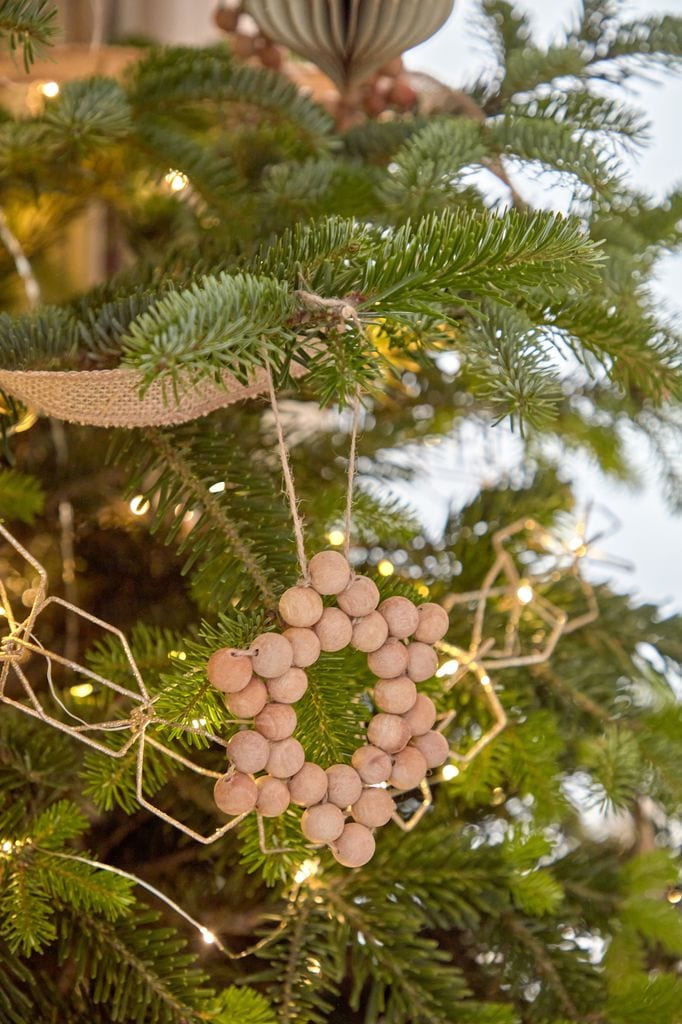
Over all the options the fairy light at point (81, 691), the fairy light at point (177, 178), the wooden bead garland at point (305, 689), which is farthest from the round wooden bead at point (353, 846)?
the fairy light at point (177, 178)

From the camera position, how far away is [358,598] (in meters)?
0.38

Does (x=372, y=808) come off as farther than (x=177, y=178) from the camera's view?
No

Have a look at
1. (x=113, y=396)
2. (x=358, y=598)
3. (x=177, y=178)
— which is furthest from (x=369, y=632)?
(x=177, y=178)

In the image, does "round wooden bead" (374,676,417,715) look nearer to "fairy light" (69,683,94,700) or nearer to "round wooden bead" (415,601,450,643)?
"round wooden bead" (415,601,450,643)

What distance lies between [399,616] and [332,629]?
0.03m

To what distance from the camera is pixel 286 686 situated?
358mm

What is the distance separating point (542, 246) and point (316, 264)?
9 centimetres

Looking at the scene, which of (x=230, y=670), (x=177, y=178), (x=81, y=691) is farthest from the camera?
(x=177, y=178)

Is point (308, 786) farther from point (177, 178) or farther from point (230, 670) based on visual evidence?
point (177, 178)

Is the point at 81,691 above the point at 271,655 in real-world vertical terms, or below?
below

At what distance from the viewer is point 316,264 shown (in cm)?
39

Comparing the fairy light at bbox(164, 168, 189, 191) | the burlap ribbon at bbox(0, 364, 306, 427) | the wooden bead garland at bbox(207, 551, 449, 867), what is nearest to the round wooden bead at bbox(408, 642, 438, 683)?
the wooden bead garland at bbox(207, 551, 449, 867)

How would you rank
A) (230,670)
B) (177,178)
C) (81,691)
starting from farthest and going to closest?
(177,178) → (81,691) → (230,670)

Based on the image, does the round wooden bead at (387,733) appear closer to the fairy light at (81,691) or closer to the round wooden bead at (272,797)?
the round wooden bead at (272,797)
